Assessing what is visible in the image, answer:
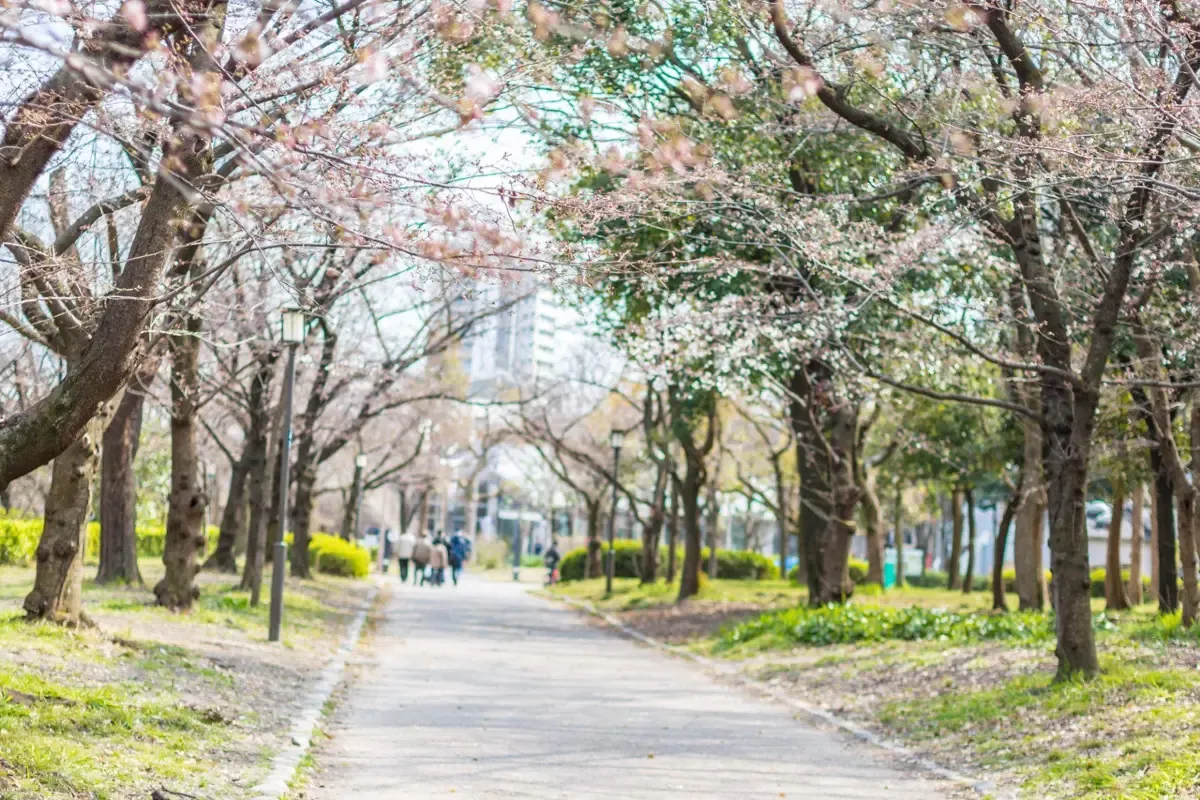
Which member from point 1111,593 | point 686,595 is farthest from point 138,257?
point 686,595

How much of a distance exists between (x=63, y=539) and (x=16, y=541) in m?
14.7

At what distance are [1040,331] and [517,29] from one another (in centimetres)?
519

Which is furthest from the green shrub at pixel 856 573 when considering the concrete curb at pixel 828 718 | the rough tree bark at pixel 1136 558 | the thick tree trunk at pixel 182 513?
the thick tree trunk at pixel 182 513

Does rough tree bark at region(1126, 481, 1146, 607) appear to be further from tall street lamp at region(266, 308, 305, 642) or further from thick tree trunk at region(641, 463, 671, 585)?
tall street lamp at region(266, 308, 305, 642)

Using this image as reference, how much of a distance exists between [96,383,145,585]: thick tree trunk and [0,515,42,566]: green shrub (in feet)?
19.0

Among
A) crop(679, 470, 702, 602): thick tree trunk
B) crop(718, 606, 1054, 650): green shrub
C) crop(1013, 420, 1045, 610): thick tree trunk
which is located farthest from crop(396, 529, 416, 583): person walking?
crop(718, 606, 1054, 650): green shrub

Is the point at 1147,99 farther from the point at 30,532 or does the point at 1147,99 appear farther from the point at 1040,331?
the point at 30,532

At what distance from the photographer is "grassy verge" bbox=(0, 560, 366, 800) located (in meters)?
6.56

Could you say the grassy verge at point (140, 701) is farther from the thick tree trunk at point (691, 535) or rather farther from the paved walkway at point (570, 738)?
the thick tree trunk at point (691, 535)

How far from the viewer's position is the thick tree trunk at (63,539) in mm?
11453

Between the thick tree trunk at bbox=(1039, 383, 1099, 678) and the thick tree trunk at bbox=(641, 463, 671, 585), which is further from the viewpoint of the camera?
the thick tree trunk at bbox=(641, 463, 671, 585)

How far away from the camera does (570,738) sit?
999 centimetres

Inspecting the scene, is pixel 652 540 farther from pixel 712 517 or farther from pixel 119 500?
pixel 119 500

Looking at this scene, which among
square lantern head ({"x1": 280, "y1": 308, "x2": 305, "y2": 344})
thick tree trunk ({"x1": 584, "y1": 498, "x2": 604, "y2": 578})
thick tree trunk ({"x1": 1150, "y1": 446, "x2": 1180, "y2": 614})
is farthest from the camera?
thick tree trunk ({"x1": 584, "y1": 498, "x2": 604, "y2": 578})
